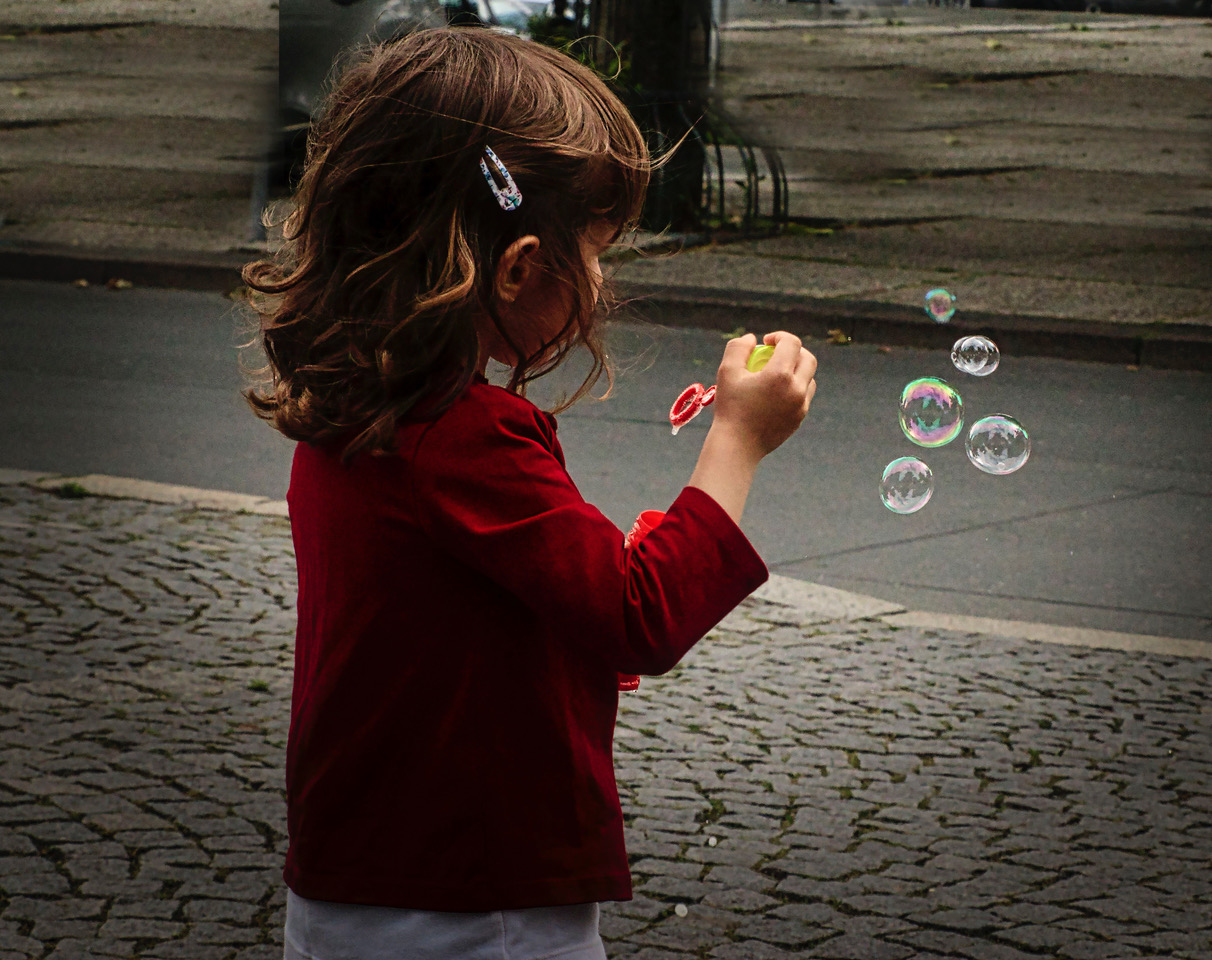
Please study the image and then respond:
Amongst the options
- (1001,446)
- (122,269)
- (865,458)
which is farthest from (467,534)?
(122,269)

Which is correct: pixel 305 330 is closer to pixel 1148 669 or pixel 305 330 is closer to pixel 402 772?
pixel 402 772

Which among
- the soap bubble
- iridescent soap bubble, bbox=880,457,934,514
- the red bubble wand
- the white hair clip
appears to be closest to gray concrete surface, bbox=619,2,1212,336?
the soap bubble

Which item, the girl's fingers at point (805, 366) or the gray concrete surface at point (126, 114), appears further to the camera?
the gray concrete surface at point (126, 114)

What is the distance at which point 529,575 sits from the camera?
4.74ft

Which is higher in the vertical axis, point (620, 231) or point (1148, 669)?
point (620, 231)

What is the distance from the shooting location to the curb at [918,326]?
10062mm

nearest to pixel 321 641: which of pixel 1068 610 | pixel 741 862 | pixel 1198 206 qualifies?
pixel 741 862

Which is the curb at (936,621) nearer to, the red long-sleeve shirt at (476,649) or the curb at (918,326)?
the red long-sleeve shirt at (476,649)

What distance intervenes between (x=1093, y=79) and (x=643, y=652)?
594 inches

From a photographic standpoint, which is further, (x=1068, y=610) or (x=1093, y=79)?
(x=1093, y=79)

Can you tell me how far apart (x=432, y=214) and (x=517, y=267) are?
0.10m

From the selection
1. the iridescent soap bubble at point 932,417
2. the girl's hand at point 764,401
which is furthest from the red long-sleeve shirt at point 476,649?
the iridescent soap bubble at point 932,417

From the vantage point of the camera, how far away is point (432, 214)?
1.53 m

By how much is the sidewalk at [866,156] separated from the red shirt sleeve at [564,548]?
32.9 feet
